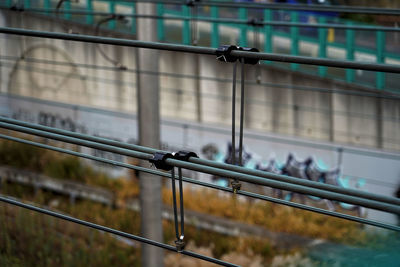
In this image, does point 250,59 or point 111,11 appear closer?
point 250,59

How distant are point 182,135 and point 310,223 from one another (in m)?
4.01

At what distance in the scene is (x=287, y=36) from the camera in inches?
432

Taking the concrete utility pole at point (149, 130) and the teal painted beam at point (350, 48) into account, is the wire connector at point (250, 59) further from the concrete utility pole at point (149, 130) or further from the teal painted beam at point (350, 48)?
the teal painted beam at point (350, 48)

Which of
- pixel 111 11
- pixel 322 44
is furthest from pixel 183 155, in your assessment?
pixel 111 11

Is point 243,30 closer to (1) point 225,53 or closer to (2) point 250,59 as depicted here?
(2) point 250,59

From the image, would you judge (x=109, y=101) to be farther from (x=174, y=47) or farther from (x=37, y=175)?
(x=174, y=47)

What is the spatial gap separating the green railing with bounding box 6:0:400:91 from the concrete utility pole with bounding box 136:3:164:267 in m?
2.98

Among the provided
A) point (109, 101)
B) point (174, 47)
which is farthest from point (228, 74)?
Answer: point (174, 47)

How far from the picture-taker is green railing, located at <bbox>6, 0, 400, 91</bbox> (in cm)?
994

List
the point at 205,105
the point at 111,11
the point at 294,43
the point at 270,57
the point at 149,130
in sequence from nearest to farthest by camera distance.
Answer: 1. the point at 270,57
2. the point at 149,130
3. the point at 294,43
4. the point at 205,105
5. the point at 111,11

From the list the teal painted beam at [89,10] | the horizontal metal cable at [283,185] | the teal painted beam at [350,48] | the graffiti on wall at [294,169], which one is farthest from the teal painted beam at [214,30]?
the horizontal metal cable at [283,185]

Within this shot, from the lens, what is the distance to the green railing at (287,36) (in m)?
9.94

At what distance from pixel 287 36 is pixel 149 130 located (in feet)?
16.7

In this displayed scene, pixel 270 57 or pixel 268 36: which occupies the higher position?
pixel 270 57
